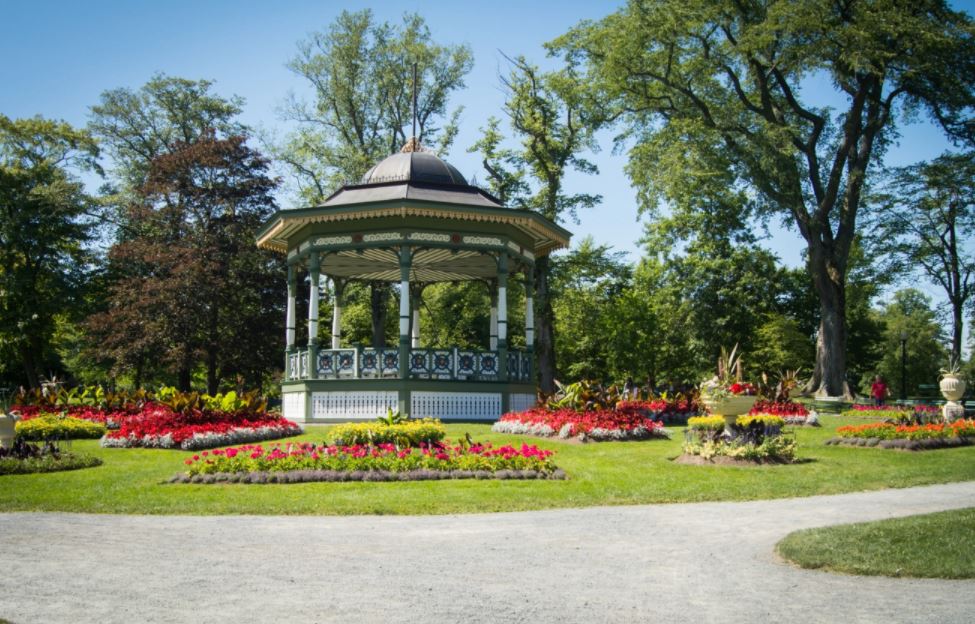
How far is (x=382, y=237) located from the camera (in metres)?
23.0

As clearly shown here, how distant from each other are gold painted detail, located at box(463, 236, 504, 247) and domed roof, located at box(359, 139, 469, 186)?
2498mm

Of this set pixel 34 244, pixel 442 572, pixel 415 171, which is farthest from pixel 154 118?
pixel 442 572

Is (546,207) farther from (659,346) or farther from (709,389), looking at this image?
(709,389)

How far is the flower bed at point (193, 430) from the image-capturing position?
16656 mm

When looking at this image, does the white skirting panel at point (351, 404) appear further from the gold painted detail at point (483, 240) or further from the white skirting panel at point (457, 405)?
the gold painted detail at point (483, 240)

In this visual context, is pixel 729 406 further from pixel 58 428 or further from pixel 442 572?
pixel 58 428

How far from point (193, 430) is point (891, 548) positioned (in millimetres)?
13578

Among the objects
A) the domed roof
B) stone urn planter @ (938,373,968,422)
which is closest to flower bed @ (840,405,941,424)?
stone urn planter @ (938,373,968,422)

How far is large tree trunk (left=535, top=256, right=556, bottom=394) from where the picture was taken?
114ft

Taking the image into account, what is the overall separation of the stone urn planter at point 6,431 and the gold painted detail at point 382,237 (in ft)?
34.4

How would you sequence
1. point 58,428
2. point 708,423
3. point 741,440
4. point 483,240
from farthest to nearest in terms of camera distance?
point 483,240, point 58,428, point 708,423, point 741,440

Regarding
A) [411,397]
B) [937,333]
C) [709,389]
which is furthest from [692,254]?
[937,333]

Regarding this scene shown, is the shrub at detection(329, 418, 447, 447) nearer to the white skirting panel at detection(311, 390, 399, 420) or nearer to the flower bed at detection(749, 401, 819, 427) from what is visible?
the white skirting panel at detection(311, 390, 399, 420)

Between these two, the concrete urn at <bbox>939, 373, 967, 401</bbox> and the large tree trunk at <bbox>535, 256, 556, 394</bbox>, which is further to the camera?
the large tree trunk at <bbox>535, 256, 556, 394</bbox>
